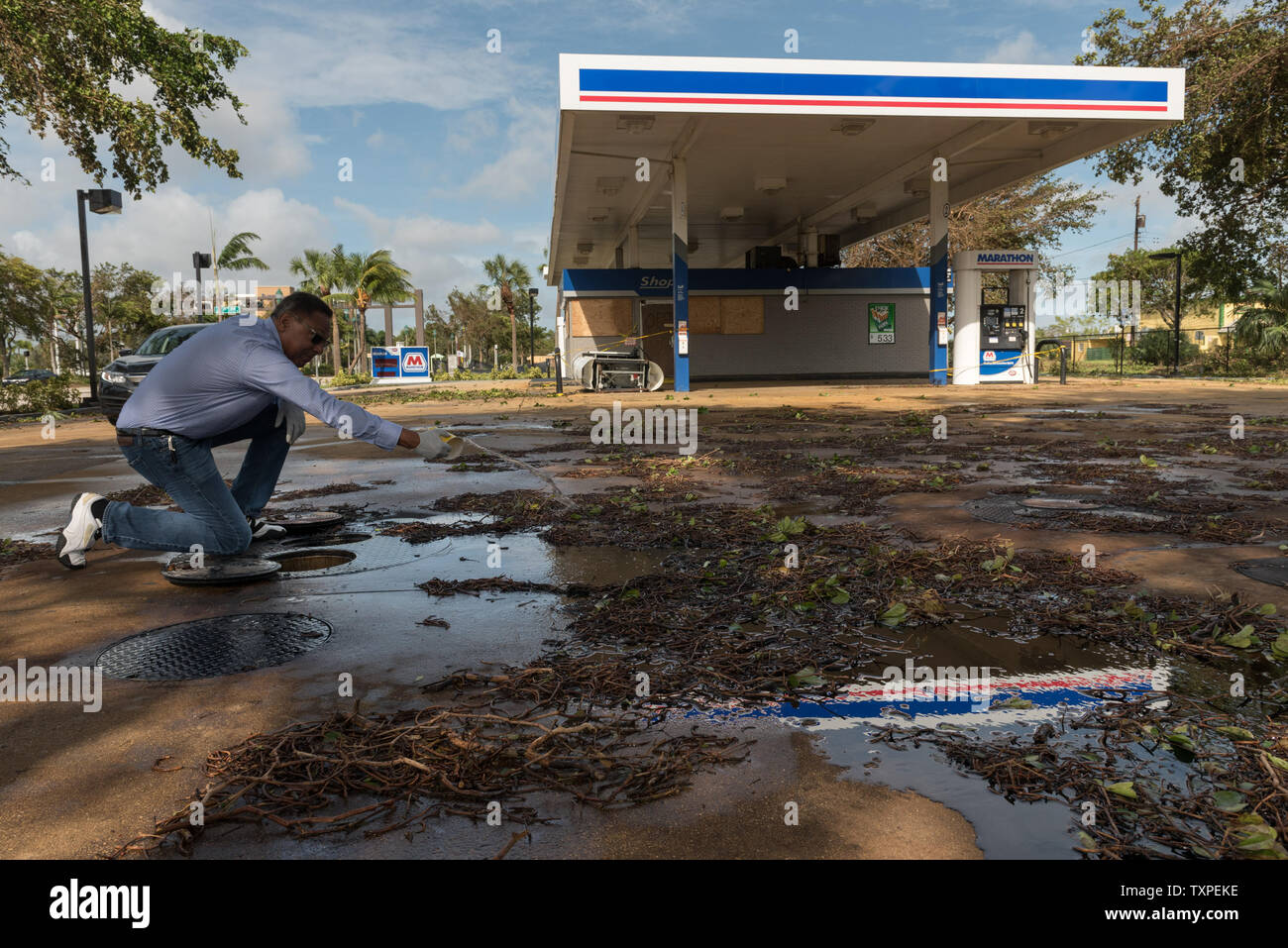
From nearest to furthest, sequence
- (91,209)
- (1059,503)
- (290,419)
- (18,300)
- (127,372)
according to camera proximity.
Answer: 1. (290,419)
2. (1059,503)
3. (127,372)
4. (91,209)
5. (18,300)

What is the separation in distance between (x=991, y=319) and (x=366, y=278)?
1653 inches

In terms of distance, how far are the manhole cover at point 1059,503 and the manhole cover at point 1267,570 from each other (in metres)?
1.79

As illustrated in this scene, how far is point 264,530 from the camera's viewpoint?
19.8 ft

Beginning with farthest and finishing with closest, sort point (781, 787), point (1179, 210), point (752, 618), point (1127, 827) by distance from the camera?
point (1179, 210), point (752, 618), point (781, 787), point (1127, 827)

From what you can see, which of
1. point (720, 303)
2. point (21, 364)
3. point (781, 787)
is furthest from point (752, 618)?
point (21, 364)

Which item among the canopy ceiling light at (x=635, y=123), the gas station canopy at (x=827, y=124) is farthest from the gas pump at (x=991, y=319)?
the canopy ceiling light at (x=635, y=123)

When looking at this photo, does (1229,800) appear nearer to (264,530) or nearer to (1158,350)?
(264,530)

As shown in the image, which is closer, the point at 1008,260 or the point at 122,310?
the point at 1008,260

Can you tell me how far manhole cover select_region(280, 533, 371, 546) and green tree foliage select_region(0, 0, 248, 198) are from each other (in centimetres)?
1530

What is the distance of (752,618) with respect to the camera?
13.1 ft

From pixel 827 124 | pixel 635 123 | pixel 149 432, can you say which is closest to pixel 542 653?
pixel 149 432

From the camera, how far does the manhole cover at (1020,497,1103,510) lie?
21.5ft
